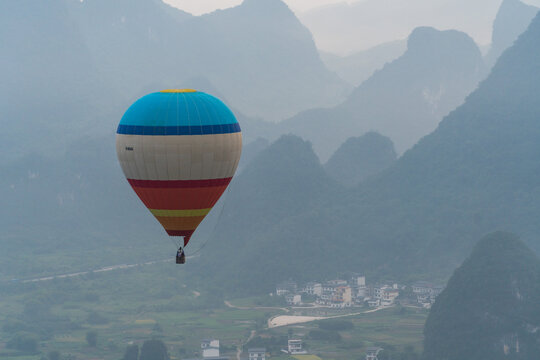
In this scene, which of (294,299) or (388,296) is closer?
(388,296)

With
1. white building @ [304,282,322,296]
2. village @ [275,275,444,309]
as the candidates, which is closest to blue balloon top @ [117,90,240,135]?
village @ [275,275,444,309]

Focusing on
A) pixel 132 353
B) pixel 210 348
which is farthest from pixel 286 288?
pixel 132 353

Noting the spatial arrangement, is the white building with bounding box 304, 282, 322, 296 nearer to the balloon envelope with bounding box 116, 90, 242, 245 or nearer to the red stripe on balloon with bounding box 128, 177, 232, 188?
the balloon envelope with bounding box 116, 90, 242, 245

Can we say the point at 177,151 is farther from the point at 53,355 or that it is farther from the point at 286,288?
the point at 286,288

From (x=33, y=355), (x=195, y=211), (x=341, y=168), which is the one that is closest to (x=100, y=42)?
(x=341, y=168)

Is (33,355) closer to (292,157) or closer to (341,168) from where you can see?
(292,157)

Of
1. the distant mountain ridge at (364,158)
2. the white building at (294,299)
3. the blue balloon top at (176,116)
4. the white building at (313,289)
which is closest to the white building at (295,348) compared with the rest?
the white building at (294,299)
